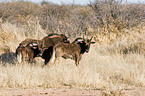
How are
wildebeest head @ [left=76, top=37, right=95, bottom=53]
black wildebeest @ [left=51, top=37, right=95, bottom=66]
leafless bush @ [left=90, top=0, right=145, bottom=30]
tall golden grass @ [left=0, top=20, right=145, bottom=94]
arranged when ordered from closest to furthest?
tall golden grass @ [left=0, top=20, right=145, bottom=94] → black wildebeest @ [left=51, top=37, right=95, bottom=66] → wildebeest head @ [left=76, top=37, right=95, bottom=53] → leafless bush @ [left=90, top=0, right=145, bottom=30]

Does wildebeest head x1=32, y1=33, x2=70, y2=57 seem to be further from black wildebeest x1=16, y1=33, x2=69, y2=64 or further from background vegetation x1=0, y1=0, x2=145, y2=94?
background vegetation x1=0, y1=0, x2=145, y2=94

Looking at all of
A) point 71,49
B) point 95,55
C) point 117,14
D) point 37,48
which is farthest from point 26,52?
point 117,14

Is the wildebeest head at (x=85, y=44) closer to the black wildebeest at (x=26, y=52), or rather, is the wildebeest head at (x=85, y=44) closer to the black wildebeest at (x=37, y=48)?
the black wildebeest at (x=37, y=48)

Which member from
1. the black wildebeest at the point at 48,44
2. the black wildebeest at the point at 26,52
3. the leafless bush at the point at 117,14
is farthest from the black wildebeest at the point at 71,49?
the leafless bush at the point at 117,14

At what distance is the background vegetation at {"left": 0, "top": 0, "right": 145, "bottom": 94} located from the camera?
273 inches

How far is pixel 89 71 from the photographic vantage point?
25.4 feet

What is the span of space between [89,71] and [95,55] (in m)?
2.77

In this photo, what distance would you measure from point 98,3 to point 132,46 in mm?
5816

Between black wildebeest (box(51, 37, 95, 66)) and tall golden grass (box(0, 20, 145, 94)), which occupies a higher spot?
black wildebeest (box(51, 37, 95, 66))

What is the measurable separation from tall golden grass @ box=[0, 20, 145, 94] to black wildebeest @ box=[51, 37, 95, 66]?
40 cm

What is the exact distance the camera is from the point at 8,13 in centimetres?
1714

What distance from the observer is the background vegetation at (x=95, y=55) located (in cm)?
693

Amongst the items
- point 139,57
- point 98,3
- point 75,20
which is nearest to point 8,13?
→ point 75,20

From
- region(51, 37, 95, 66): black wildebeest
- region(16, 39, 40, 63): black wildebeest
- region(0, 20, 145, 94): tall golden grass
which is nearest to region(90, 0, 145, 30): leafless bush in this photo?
region(0, 20, 145, 94): tall golden grass
